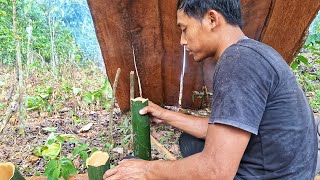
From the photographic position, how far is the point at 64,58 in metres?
5.10

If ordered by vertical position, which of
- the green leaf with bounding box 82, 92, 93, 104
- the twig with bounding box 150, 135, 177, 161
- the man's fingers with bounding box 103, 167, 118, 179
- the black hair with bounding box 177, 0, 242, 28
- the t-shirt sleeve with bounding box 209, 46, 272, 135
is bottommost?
the twig with bounding box 150, 135, 177, 161

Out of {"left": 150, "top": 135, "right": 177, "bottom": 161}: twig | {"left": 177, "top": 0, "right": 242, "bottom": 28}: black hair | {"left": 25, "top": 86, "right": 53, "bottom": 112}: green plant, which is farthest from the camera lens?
{"left": 25, "top": 86, "right": 53, "bottom": 112}: green plant

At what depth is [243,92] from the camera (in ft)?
3.91

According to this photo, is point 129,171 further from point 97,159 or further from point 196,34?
point 196,34

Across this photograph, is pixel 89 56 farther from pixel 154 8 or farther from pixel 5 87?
pixel 154 8

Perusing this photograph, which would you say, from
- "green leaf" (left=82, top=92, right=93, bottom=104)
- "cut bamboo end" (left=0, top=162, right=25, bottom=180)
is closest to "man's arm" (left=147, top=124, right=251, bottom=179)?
"cut bamboo end" (left=0, top=162, right=25, bottom=180)

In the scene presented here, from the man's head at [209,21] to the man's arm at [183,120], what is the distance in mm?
630

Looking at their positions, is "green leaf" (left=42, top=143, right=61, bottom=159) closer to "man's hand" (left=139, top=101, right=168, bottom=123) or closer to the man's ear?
"man's hand" (left=139, top=101, right=168, bottom=123)

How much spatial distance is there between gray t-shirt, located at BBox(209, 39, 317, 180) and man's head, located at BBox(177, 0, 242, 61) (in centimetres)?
14

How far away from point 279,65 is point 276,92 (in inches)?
4.7

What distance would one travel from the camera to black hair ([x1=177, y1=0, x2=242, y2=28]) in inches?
57.2

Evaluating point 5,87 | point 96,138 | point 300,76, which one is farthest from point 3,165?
point 300,76

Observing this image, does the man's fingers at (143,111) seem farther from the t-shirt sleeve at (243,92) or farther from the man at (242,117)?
the t-shirt sleeve at (243,92)

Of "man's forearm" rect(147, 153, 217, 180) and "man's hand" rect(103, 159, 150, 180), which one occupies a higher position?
"man's forearm" rect(147, 153, 217, 180)
